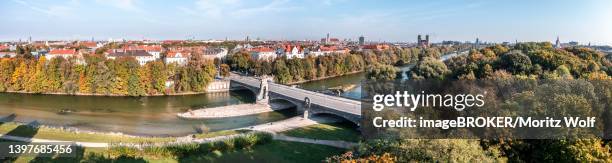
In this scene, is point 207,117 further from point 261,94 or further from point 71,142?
point 71,142

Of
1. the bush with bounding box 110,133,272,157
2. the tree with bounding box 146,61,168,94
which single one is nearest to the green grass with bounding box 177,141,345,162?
the bush with bounding box 110,133,272,157

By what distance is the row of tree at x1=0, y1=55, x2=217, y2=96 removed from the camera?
50.2 m

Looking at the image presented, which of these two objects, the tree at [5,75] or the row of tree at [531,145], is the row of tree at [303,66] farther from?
the tree at [5,75]

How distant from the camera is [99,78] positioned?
50.2 m

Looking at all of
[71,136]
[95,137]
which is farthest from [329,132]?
[71,136]

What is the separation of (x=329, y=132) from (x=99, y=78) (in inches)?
1337

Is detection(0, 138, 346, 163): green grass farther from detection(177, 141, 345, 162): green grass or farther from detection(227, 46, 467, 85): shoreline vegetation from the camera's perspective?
detection(227, 46, 467, 85): shoreline vegetation

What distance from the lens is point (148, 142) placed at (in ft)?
83.6

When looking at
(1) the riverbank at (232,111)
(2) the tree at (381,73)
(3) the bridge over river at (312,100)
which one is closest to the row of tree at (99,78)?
(3) the bridge over river at (312,100)

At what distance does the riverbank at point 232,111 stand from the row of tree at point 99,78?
1350 centimetres

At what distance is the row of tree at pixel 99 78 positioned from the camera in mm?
50219

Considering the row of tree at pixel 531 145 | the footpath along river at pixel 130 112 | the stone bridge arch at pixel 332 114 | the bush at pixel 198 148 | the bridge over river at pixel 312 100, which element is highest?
the row of tree at pixel 531 145

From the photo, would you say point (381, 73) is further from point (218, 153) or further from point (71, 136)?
point (71, 136)

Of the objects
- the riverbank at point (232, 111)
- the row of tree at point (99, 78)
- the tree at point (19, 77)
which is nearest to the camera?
the riverbank at point (232, 111)
